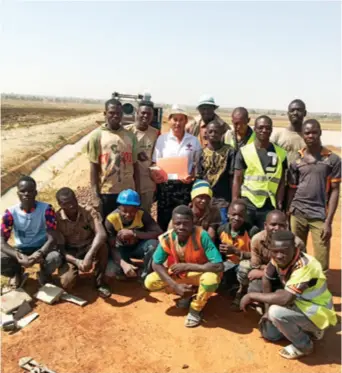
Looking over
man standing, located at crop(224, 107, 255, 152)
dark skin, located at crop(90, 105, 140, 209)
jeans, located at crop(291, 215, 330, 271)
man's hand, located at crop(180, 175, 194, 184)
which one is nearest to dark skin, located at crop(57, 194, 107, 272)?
dark skin, located at crop(90, 105, 140, 209)

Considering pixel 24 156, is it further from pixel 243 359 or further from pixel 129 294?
pixel 243 359

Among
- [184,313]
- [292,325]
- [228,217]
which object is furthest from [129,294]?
[292,325]

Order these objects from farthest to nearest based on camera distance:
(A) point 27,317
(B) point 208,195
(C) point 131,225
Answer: (C) point 131,225 → (B) point 208,195 → (A) point 27,317

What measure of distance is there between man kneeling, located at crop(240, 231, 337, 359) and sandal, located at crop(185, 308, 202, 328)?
0.75 meters

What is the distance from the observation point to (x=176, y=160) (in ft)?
16.3

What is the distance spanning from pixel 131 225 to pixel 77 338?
1471mm

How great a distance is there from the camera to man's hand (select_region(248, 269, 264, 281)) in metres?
4.00

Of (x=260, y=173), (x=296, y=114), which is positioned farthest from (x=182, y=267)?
(x=296, y=114)

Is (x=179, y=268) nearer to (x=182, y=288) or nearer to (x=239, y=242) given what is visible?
(x=182, y=288)

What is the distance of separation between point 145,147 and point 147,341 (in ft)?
8.47

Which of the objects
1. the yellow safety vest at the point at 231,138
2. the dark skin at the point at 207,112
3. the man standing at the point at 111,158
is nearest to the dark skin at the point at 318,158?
the yellow safety vest at the point at 231,138

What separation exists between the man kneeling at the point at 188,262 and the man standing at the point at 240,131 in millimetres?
1328

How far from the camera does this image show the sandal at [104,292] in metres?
4.57

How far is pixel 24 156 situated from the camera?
1627cm
